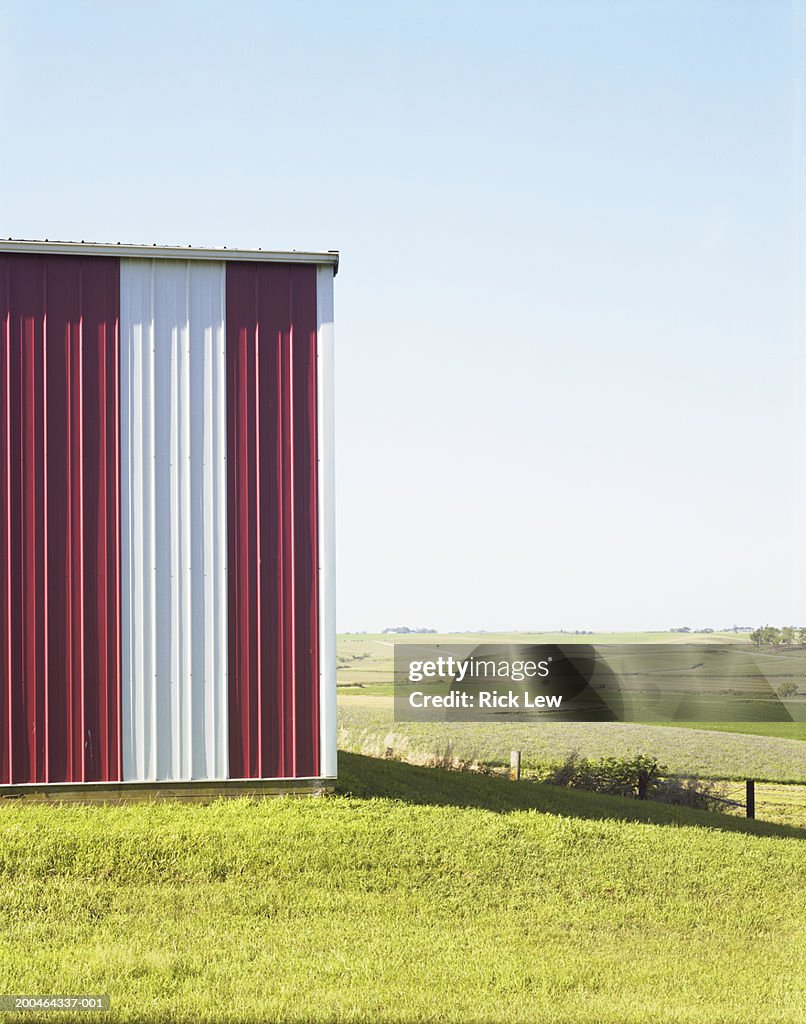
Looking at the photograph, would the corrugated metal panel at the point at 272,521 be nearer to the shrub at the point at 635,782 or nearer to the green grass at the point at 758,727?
the shrub at the point at 635,782

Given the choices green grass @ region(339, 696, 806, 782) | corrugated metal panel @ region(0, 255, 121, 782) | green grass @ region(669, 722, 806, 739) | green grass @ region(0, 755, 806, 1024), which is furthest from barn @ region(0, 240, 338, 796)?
green grass @ region(669, 722, 806, 739)

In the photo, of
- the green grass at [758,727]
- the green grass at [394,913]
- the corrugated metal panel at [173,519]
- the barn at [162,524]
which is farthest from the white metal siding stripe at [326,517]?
the green grass at [758,727]

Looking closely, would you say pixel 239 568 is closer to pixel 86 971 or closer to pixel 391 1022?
pixel 86 971

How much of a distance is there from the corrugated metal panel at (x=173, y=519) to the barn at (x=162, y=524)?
0.06 feet

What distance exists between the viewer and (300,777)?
8984mm

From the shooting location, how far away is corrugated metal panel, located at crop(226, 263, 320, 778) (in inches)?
353

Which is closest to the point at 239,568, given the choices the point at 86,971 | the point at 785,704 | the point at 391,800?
the point at 391,800

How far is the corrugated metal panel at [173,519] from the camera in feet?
29.1

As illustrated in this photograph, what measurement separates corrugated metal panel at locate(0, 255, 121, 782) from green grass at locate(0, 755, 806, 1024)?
0.68m

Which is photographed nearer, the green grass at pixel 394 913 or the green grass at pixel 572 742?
the green grass at pixel 394 913

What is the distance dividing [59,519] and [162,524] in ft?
3.16

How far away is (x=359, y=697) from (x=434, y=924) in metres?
19.5

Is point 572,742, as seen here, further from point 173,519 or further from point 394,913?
point 394,913

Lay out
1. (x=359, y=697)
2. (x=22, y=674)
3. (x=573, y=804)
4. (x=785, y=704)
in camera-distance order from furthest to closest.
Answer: (x=785, y=704) → (x=359, y=697) → (x=573, y=804) → (x=22, y=674)
